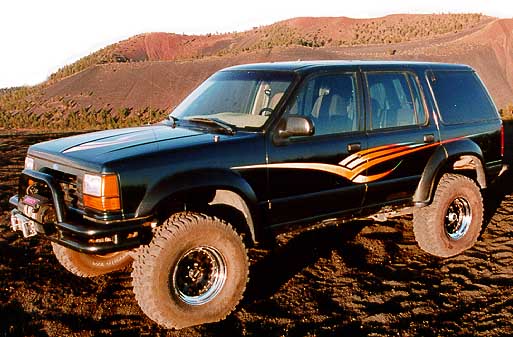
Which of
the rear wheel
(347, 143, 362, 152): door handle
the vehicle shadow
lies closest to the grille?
the rear wheel

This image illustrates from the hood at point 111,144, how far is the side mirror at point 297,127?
0.60 m

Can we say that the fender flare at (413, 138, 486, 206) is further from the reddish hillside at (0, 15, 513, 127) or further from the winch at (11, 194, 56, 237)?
the reddish hillside at (0, 15, 513, 127)

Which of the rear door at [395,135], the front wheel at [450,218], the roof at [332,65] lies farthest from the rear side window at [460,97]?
the front wheel at [450,218]

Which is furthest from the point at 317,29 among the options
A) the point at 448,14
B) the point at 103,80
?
the point at 103,80

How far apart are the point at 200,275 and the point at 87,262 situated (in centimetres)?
127

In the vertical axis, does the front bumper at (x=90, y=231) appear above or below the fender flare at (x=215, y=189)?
below

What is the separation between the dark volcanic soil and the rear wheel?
0.08 metres

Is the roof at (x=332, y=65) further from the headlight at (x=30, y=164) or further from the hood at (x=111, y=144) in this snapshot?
the headlight at (x=30, y=164)

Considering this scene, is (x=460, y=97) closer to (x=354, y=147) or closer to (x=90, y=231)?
(x=354, y=147)

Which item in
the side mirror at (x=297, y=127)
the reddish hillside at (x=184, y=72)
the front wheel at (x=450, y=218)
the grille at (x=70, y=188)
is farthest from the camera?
the reddish hillside at (x=184, y=72)

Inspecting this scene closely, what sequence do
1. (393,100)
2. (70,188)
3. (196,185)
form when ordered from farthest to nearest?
(393,100) → (70,188) → (196,185)

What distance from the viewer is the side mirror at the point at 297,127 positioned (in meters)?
4.31

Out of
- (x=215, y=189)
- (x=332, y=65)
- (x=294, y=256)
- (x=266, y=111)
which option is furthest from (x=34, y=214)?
(x=332, y=65)

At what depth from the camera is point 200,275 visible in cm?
420
